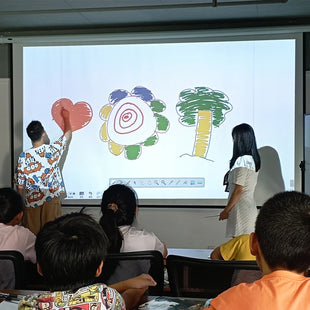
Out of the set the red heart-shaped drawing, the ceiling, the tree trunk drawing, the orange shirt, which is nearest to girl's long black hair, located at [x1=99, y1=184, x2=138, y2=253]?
the orange shirt

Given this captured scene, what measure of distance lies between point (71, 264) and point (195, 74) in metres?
4.02

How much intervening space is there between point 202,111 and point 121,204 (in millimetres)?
2770

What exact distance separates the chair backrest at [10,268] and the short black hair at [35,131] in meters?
2.98

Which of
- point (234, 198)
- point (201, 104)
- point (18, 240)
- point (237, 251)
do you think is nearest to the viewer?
point (237, 251)

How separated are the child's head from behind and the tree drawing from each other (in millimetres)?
2633

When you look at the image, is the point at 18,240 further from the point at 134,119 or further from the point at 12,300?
the point at 134,119

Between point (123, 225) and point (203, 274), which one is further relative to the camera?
point (123, 225)

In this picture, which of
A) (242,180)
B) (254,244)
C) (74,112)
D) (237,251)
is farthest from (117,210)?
(74,112)

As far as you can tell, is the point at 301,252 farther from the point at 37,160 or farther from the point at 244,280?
the point at 37,160

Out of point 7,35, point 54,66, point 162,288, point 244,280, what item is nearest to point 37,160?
point 54,66

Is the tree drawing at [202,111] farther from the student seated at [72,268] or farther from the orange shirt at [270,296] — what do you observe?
the orange shirt at [270,296]

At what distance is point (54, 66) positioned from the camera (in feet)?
17.6

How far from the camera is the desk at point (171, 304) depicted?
61.1 inches

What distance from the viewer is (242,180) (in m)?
3.86
